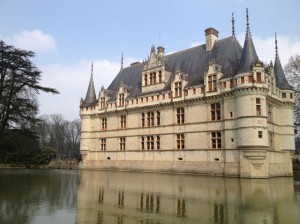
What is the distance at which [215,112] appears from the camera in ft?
83.3

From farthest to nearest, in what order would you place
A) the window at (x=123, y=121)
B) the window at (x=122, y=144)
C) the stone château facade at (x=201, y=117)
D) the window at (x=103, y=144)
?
1. the window at (x=103, y=144)
2. the window at (x=123, y=121)
3. the window at (x=122, y=144)
4. the stone château facade at (x=201, y=117)

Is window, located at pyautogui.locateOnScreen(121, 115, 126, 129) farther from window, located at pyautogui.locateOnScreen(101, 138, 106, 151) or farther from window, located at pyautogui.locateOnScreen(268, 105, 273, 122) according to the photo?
window, located at pyautogui.locateOnScreen(268, 105, 273, 122)

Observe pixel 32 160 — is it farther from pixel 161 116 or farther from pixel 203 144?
pixel 203 144

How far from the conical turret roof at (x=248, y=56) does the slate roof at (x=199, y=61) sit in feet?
4.40

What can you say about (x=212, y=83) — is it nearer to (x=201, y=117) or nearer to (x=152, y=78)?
(x=201, y=117)

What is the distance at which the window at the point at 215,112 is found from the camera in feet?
83.0

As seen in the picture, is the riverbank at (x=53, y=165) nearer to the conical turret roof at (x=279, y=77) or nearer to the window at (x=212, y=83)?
the window at (x=212, y=83)

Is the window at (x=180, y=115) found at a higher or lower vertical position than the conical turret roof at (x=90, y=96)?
lower

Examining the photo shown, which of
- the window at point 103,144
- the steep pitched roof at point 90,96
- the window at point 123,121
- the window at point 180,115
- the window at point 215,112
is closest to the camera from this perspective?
the window at point 215,112

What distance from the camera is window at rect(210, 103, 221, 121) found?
996 inches

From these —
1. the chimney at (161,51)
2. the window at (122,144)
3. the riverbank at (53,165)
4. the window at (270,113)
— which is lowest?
the riverbank at (53,165)

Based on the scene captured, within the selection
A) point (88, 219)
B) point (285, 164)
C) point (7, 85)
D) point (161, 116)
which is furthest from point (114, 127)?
point (88, 219)

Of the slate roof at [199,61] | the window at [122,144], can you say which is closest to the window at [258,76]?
the slate roof at [199,61]

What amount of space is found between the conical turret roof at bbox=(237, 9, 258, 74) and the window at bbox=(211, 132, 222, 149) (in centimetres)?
524
